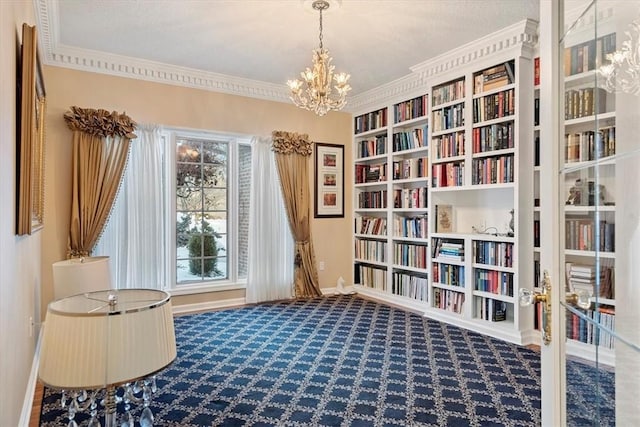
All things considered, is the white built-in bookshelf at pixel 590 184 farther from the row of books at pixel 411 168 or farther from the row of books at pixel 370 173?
the row of books at pixel 370 173

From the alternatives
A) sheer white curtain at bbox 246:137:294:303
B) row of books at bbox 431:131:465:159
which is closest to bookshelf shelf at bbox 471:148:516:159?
row of books at bbox 431:131:465:159

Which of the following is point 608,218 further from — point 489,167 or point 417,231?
point 417,231

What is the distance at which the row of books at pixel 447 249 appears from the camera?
4511 mm

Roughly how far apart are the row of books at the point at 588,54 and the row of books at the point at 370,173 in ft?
14.8

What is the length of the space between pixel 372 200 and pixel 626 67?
489cm

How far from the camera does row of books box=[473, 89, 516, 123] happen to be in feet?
13.0

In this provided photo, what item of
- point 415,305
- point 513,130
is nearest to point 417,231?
point 415,305

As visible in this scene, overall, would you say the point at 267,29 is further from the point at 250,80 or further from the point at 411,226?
the point at 411,226

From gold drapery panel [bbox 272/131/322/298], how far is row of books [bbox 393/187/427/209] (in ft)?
4.07

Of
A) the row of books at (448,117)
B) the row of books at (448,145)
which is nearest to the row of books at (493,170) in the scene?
the row of books at (448,145)

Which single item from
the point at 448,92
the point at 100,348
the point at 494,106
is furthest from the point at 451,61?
the point at 100,348

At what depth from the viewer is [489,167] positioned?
4.18 meters

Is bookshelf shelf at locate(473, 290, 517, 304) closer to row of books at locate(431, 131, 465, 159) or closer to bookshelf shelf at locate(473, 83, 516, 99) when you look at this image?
row of books at locate(431, 131, 465, 159)

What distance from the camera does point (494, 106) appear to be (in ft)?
13.5
